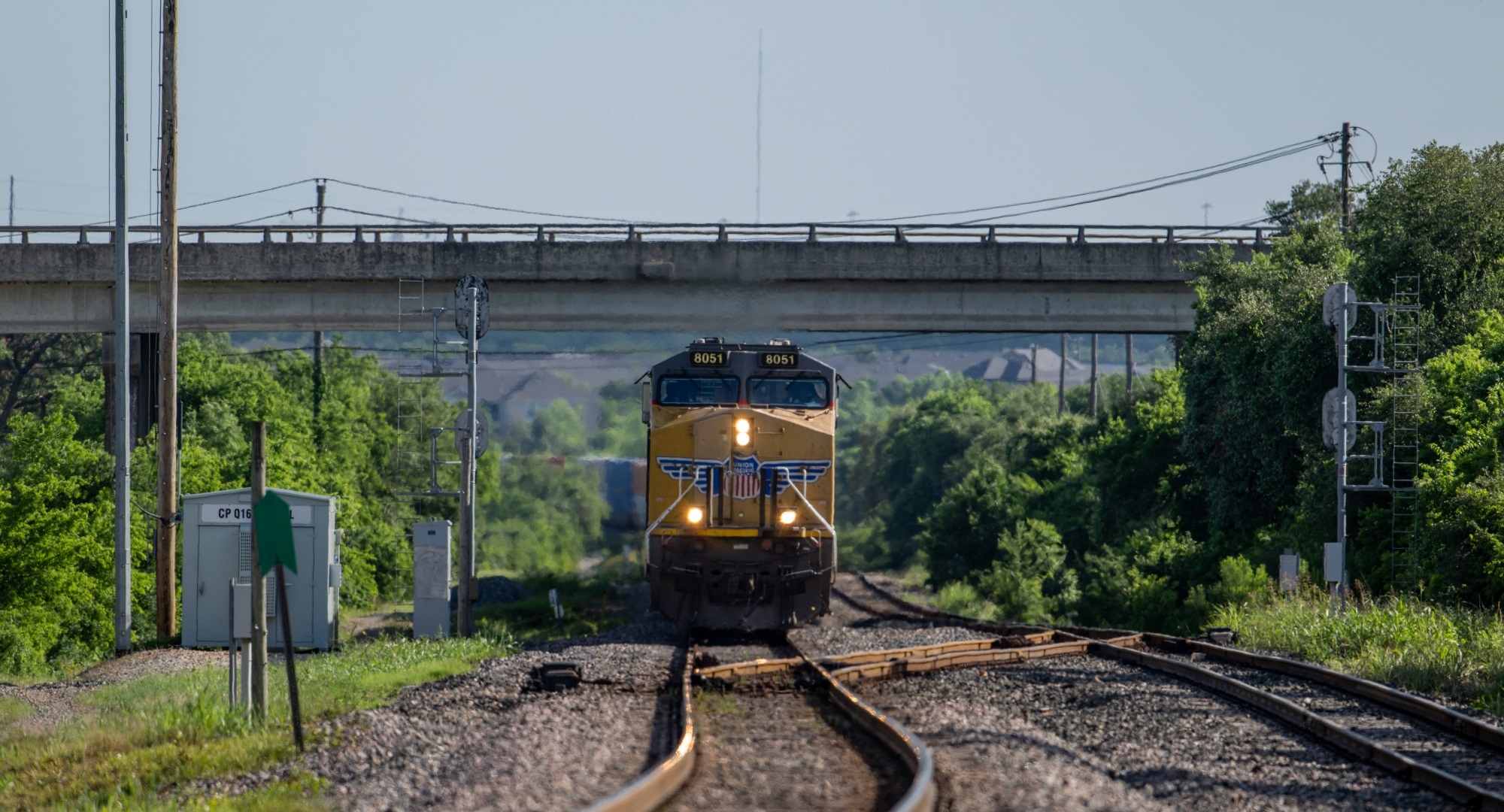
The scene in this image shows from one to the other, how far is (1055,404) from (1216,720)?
237 ft

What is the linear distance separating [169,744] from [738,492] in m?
9.80

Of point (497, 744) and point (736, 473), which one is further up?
point (736, 473)

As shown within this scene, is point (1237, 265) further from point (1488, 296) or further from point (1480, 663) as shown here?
point (1480, 663)

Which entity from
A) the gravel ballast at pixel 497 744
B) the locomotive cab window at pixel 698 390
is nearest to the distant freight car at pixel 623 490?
the locomotive cab window at pixel 698 390

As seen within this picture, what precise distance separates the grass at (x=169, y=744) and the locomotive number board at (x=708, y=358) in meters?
6.13

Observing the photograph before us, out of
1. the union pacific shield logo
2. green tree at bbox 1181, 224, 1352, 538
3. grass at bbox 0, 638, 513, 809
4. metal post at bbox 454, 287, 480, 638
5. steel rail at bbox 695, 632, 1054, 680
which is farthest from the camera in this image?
green tree at bbox 1181, 224, 1352, 538

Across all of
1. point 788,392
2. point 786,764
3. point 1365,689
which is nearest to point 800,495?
point 788,392

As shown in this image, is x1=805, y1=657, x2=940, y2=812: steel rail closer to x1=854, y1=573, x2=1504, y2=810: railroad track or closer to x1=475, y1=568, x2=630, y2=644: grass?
x1=854, y1=573, x2=1504, y2=810: railroad track

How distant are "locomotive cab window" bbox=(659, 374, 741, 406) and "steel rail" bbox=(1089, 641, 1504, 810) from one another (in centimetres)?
663

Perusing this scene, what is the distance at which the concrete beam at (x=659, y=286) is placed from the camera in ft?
109

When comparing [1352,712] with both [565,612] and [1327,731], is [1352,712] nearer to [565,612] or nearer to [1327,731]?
[1327,731]

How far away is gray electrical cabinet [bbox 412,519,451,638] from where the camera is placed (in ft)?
77.8

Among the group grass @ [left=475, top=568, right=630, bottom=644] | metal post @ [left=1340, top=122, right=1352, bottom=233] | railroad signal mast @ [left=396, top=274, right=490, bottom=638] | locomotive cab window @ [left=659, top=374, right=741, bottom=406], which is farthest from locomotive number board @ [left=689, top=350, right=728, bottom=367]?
metal post @ [left=1340, top=122, right=1352, bottom=233]

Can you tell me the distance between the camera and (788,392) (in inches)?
826
